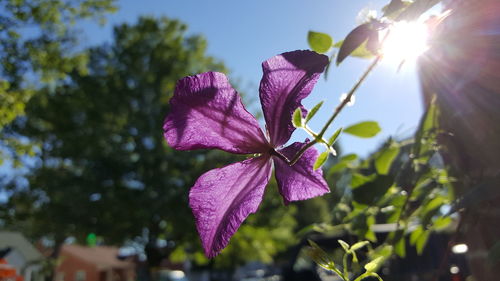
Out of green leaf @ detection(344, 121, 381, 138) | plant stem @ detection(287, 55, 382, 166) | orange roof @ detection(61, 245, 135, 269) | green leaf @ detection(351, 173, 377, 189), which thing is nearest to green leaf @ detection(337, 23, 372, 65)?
plant stem @ detection(287, 55, 382, 166)

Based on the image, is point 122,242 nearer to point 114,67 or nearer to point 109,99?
point 109,99

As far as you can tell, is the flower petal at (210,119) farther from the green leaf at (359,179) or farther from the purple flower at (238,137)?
the green leaf at (359,179)

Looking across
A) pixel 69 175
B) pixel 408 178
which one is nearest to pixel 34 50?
pixel 69 175

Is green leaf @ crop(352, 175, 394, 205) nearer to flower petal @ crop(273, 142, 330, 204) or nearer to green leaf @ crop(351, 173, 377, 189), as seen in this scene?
green leaf @ crop(351, 173, 377, 189)

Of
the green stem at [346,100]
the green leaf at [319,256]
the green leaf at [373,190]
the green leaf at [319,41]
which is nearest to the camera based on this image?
the green stem at [346,100]

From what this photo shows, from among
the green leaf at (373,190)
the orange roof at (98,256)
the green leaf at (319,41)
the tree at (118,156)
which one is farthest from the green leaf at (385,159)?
the orange roof at (98,256)

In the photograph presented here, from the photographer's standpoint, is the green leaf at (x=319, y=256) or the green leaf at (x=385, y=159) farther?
the green leaf at (x=385, y=159)
